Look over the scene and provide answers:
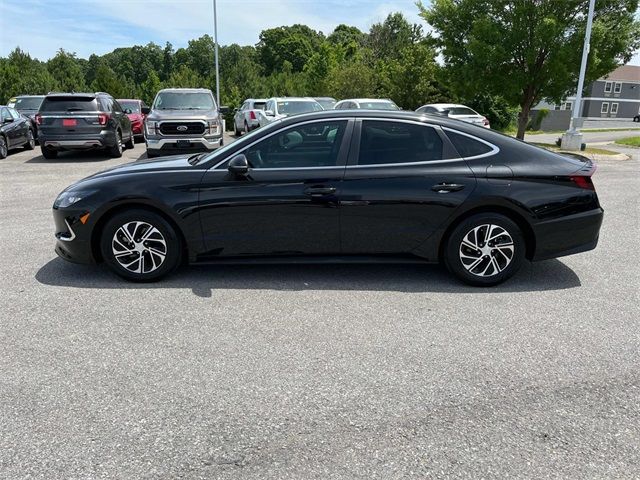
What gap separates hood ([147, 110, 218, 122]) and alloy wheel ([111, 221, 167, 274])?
8.75 metres

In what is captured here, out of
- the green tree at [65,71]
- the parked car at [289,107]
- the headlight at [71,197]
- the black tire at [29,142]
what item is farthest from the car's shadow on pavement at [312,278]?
the green tree at [65,71]

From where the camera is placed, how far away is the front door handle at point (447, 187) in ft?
15.0

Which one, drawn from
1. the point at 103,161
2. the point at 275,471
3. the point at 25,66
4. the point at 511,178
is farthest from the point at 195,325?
the point at 25,66

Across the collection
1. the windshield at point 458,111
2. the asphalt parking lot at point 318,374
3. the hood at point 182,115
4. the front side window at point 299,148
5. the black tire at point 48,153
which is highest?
the windshield at point 458,111

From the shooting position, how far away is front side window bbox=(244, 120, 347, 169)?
4684 mm

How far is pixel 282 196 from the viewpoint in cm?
458

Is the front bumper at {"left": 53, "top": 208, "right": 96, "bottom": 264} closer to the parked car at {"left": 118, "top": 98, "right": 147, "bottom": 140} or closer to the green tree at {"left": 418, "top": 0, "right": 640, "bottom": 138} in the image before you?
the parked car at {"left": 118, "top": 98, "right": 147, "bottom": 140}

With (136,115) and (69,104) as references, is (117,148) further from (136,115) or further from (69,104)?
(136,115)

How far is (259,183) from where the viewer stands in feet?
15.1

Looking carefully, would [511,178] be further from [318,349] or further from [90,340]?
[90,340]

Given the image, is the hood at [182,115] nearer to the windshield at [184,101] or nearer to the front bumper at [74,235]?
the windshield at [184,101]

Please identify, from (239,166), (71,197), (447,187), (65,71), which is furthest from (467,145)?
(65,71)

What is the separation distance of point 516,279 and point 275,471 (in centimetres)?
343

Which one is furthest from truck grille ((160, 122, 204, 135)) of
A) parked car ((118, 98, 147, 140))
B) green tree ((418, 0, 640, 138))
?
green tree ((418, 0, 640, 138))
